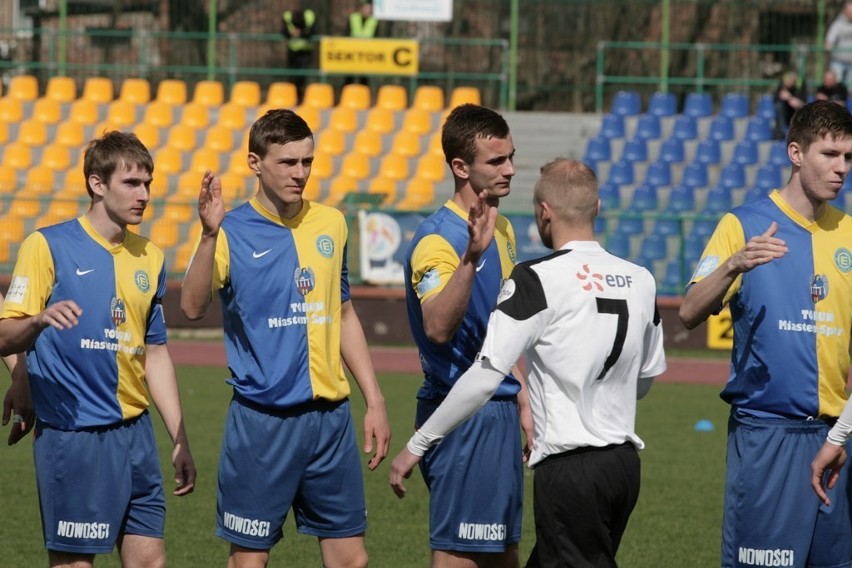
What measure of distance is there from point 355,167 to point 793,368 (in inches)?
662

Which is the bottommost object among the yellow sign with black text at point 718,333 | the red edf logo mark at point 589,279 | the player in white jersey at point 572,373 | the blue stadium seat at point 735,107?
the yellow sign with black text at point 718,333

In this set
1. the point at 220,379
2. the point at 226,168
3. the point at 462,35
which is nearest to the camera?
the point at 220,379

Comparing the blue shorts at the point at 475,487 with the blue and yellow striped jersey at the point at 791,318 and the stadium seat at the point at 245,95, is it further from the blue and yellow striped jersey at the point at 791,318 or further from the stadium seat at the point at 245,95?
the stadium seat at the point at 245,95

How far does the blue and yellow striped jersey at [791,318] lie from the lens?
17.8ft

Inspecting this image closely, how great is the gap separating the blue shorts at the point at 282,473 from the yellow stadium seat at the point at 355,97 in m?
18.1

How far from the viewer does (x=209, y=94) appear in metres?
24.3

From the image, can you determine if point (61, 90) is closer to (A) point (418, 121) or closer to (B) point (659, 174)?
(A) point (418, 121)

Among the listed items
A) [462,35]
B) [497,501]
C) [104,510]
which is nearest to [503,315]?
[497,501]

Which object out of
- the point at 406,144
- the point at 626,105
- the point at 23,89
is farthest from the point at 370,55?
the point at 23,89

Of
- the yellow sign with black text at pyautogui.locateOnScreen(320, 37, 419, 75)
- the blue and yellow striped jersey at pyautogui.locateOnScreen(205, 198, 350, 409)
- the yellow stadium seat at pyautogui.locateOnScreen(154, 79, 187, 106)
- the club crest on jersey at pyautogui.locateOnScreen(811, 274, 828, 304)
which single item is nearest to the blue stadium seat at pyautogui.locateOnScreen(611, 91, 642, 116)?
the yellow sign with black text at pyautogui.locateOnScreen(320, 37, 419, 75)

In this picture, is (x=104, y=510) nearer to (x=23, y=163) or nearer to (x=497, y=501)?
(x=497, y=501)

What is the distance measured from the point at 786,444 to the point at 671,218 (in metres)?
12.7

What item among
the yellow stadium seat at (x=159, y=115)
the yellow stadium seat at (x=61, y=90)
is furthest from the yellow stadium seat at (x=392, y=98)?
the yellow stadium seat at (x=61, y=90)

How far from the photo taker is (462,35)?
1134 inches
